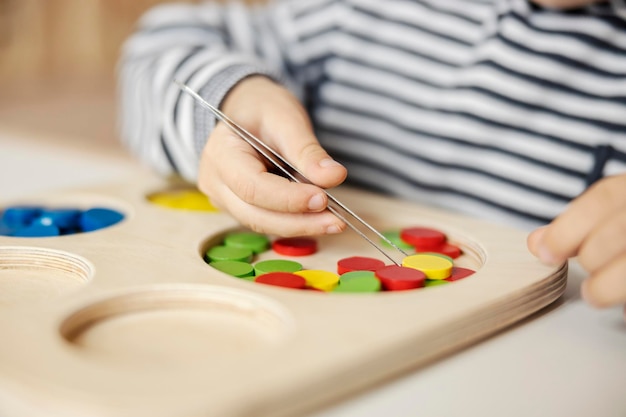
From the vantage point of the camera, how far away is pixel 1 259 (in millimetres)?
485

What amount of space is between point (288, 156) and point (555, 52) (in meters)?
0.32

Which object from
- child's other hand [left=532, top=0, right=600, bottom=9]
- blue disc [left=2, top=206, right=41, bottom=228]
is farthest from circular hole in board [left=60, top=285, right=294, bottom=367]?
child's other hand [left=532, top=0, right=600, bottom=9]

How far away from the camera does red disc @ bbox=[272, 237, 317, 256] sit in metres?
0.52

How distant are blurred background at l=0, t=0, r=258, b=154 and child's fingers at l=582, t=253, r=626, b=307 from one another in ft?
3.58

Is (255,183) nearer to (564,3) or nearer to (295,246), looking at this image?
(295,246)

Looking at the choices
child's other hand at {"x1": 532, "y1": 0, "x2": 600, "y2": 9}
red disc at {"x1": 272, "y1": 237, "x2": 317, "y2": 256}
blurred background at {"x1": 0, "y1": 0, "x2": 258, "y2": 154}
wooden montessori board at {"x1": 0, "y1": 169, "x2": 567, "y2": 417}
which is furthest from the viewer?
blurred background at {"x1": 0, "y1": 0, "x2": 258, "y2": 154}

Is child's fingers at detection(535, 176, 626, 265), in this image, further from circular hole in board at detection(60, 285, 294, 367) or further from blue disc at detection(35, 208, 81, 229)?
blue disc at detection(35, 208, 81, 229)

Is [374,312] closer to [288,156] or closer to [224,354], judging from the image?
[224,354]

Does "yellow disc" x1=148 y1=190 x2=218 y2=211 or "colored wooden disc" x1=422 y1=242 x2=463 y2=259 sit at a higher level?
"yellow disc" x1=148 y1=190 x2=218 y2=211

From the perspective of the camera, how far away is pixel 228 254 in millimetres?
496

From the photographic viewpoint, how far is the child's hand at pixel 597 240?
39cm

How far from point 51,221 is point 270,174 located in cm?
19

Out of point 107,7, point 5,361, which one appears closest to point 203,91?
point 5,361

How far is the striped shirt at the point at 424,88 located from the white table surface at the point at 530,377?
24cm
